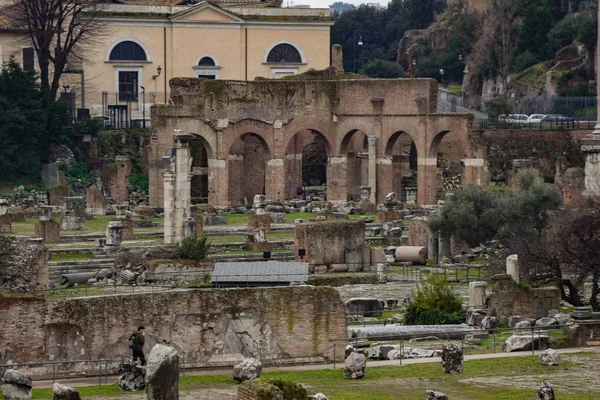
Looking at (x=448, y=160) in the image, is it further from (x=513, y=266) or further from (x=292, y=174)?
(x=513, y=266)

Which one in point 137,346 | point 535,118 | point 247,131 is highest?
point 535,118

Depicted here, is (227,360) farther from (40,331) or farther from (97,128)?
(97,128)

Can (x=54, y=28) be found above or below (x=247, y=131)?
above

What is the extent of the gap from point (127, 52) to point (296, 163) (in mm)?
10565

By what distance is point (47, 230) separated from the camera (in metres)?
49.9

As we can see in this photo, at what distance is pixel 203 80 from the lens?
214 feet

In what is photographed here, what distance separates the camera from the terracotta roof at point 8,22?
7094 cm

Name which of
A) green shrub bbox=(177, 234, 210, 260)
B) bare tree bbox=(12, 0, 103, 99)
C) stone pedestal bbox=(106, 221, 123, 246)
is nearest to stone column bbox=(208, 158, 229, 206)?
bare tree bbox=(12, 0, 103, 99)

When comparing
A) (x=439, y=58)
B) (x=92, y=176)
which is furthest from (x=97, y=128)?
(x=439, y=58)

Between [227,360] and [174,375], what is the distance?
586 cm

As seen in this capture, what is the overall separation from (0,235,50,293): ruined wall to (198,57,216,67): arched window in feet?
118

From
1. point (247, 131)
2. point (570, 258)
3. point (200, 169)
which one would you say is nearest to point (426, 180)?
point (247, 131)

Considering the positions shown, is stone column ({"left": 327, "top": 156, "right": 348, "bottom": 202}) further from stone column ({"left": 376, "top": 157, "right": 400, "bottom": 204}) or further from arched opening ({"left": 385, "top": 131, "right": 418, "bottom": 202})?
arched opening ({"left": 385, "top": 131, "right": 418, "bottom": 202})

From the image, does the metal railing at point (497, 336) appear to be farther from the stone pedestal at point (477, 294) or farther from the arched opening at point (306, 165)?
the arched opening at point (306, 165)
